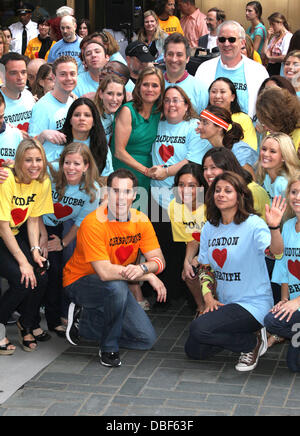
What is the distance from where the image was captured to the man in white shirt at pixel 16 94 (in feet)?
20.6

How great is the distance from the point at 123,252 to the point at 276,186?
48.9 inches

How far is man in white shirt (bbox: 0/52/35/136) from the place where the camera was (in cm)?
628

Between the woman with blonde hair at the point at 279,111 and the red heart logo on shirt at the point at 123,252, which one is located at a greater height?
the woman with blonde hair at the point at 279,111

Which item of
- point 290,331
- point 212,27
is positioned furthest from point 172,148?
point 212,27

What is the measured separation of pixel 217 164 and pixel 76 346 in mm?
1744

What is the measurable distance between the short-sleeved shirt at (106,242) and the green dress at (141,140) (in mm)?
841

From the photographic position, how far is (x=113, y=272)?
17.0 ft

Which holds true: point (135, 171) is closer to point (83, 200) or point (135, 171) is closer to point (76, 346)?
point (83, 200)

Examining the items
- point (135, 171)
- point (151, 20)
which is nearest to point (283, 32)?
point (151, 20)

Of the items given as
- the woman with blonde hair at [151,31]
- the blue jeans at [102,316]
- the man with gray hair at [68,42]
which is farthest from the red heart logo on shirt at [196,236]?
the woman with blonde hair at [151,31]

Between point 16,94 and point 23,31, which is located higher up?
point 23,31

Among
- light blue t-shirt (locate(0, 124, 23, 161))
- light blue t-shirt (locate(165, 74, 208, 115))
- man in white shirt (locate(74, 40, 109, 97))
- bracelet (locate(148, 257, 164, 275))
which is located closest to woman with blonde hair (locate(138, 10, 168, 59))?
man in white shirt (locate(74, 40, 109, 97))

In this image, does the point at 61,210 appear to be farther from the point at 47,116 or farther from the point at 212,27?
the point at 212,27

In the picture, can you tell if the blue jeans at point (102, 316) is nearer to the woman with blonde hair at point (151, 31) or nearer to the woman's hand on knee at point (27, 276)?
the woman's hand on knee at point (27, 276)
